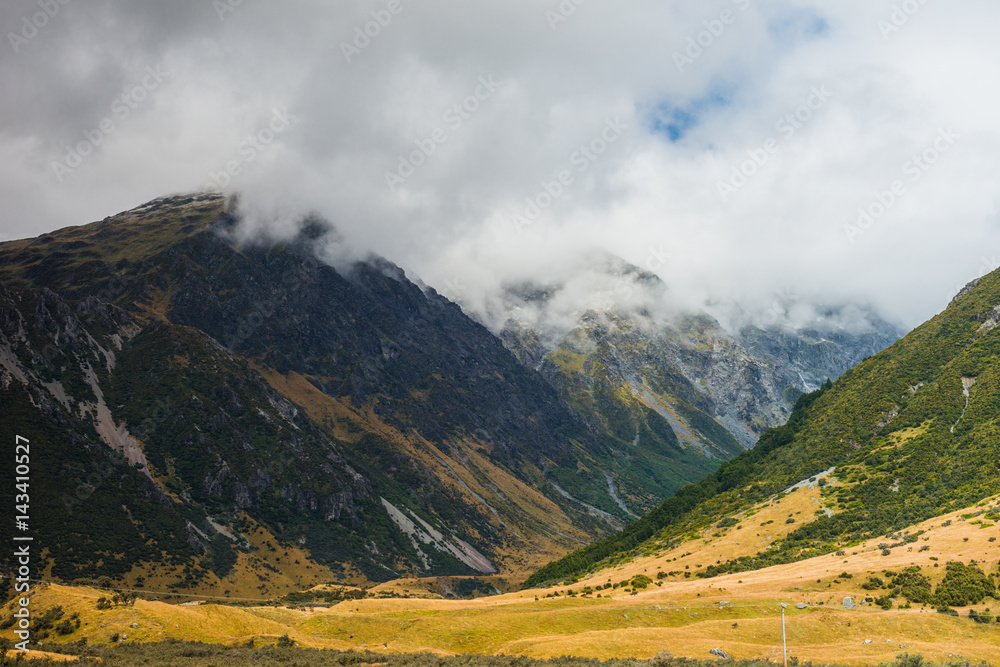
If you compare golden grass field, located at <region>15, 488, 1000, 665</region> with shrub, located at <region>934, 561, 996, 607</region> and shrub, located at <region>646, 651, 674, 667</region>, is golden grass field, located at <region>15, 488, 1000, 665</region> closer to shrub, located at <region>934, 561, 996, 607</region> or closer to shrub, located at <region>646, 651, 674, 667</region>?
shrub, located at <region>934, 561, 996, 607</region>

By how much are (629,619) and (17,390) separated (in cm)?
21215

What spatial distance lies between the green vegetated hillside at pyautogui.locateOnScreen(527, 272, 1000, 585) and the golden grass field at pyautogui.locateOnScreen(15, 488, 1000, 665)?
1261cm

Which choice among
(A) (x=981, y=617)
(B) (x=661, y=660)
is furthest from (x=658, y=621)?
(A) (x=981, y=617)

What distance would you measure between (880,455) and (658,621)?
69292mm

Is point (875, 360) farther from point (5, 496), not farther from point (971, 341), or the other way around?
point (5, 496)

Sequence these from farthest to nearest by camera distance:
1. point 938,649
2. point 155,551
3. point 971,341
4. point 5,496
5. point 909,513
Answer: point 155,551
point 5,496
point 971,341
point 909,513
point 938,649

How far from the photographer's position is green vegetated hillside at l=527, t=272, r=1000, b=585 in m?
90.0

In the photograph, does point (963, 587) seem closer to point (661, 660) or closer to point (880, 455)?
point (661, 660)

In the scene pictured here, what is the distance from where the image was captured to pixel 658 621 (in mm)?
62219

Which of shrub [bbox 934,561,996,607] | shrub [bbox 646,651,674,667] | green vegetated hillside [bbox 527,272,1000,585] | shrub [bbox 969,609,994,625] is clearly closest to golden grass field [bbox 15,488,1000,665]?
shrub [bbox 969,609,994,625]

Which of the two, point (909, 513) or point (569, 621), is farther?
point (909, 513)

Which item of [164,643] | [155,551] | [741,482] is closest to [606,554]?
[741,482]

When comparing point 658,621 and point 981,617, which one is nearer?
point 981,617

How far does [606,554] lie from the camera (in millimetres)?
141875
